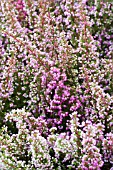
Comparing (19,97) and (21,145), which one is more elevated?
(19,97)

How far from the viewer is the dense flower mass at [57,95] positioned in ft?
8.41

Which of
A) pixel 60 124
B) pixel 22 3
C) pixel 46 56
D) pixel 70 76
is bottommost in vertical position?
pixel 60 124

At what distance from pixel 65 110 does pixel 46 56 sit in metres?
0.51

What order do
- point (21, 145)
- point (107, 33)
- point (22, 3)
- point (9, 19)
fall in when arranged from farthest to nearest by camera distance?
point (22, 3)
point (107, 33)
point (9, 19)
point (21, 145)

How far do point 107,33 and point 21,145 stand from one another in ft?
5.00

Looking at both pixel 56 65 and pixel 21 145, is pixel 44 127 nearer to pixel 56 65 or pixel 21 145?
pixel 21 145

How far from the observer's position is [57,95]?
9.58 ft

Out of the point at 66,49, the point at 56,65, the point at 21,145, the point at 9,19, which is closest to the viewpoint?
the point at 21,145

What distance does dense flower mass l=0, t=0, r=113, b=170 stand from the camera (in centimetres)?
256

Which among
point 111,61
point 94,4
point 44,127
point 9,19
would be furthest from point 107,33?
point 44,127

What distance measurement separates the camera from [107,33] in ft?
12.0

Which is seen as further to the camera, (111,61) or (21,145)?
(111,61)

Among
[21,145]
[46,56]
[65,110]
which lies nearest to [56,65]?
[46,56]

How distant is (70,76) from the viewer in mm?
3104
